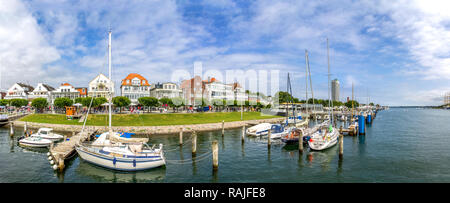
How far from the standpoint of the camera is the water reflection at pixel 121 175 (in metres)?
20.5

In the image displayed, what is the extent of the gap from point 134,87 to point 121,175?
7760 cm

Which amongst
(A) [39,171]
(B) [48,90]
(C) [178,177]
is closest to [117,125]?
(A) [39,171]

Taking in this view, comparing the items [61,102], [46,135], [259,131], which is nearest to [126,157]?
[46,135]

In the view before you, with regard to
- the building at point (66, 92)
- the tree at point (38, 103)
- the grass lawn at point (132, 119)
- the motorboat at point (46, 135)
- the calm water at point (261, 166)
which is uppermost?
the building at point (66, 92)

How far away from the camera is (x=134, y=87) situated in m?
92.8

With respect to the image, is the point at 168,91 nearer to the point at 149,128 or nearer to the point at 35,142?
the point at 149,128

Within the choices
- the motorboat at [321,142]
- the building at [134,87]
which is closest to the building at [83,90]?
the building at [134,87]

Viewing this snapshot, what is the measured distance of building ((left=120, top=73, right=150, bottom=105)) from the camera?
91469 mm

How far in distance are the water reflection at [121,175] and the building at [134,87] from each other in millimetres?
72854

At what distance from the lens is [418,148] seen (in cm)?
3612

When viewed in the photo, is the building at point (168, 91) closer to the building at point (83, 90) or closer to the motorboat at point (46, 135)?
the building at point (83, 90)

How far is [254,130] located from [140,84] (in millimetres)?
65404

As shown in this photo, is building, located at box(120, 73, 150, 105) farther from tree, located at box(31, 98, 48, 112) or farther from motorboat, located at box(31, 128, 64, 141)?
motorboat, located at box(31, 128, 64, 141)

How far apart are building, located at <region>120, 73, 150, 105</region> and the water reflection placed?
72.9m
